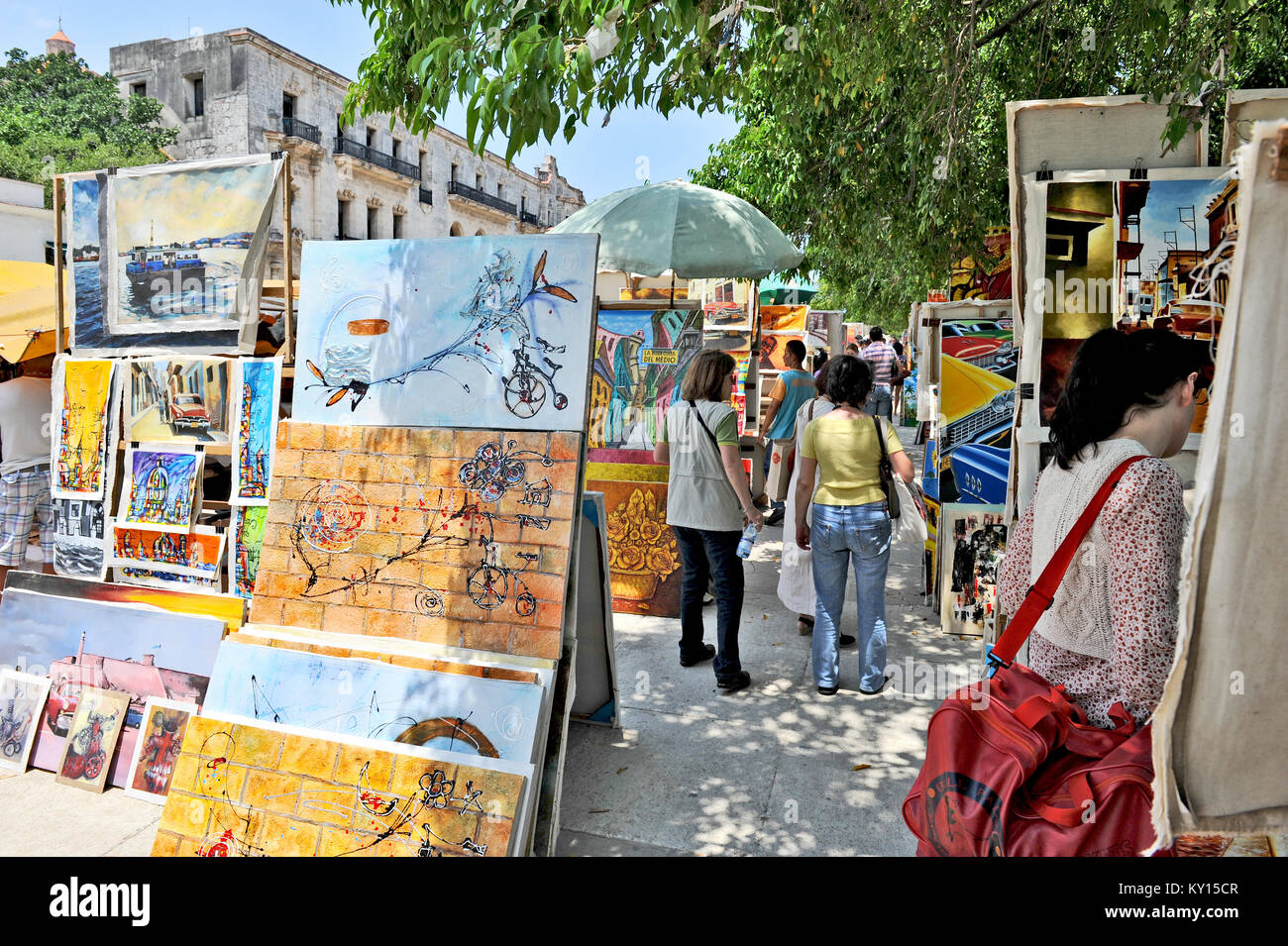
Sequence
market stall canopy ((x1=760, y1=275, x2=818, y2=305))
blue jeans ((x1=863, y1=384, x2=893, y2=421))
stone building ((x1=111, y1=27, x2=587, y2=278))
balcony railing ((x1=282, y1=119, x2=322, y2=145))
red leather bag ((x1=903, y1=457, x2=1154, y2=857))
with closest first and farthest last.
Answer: red leather bag ((x1=903, y1=457, x2=1154, y2=857)) < blue jeans ((x1=863, y1=384, x2=893, y2=421)) < market stall canopy ((x1=760, y1=275, x2=818, y2=305)) < stone building ((x1=111, y1=27, x2=587, y2=278)) < balcony railing ((x1=282, y1=119, x2=322, y2=145))

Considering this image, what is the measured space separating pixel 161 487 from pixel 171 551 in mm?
296

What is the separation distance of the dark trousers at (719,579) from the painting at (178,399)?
90.1 inches

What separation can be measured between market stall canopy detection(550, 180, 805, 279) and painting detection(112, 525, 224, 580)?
A: 2776 millimetres

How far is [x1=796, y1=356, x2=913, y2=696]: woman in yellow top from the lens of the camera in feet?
13.2

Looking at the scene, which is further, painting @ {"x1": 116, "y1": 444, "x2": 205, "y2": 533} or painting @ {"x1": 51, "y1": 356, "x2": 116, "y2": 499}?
painting @ {"x1": 51, "y1": 356, "x2": 116, "y2": 499}

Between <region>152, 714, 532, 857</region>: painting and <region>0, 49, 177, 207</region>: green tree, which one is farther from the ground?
<region>0, 49, 177, 207</region>: green tree

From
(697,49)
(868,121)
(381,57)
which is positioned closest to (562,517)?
(697,49)

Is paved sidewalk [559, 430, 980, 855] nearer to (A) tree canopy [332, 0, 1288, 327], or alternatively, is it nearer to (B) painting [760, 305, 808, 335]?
(A) tree canopy [332, 0, 1288, 327]

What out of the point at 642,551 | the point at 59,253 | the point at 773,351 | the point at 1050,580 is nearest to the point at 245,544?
the point at 59,253

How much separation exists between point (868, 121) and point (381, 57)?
461 cm

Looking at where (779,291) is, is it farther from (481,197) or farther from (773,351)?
(481,197)

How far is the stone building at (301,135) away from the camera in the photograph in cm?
2656

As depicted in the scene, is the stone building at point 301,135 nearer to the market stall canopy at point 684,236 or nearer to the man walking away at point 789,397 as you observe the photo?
the man walking away at point 789,397

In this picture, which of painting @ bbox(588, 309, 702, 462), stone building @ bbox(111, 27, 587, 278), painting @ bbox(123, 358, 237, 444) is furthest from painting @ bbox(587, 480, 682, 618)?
stone building @ bbox(111, 27, 587, 278)
